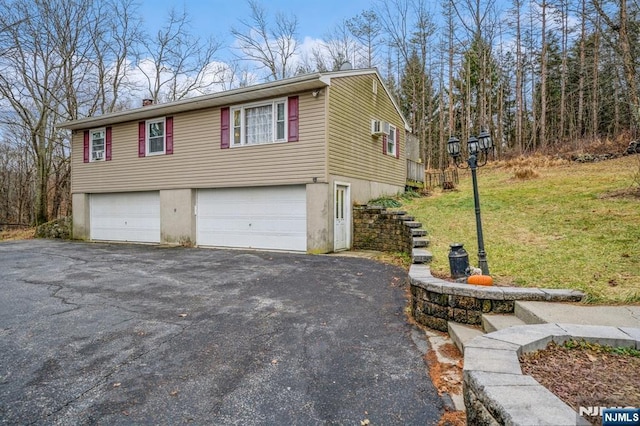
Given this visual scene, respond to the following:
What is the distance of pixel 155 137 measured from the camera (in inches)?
466

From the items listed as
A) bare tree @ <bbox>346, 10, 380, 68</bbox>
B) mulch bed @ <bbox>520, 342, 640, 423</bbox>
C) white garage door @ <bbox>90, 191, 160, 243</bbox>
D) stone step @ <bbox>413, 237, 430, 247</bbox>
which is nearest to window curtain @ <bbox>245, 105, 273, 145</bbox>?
white garage door @ <bbox>90, 191, 160, 243</bbox>

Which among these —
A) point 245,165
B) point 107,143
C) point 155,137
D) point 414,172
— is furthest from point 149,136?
point 414,172

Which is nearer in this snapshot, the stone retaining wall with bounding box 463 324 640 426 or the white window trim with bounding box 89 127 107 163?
the stone retaining wall with bounding box 463 324 640 426

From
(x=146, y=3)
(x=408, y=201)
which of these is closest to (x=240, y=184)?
(x=408, y=201)

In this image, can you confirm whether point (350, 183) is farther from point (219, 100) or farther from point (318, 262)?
point (219, 100)

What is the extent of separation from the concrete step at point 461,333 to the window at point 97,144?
540 inches

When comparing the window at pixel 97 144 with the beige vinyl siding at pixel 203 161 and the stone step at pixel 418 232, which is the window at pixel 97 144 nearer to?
the beige vinyl siding at pixel 203 161

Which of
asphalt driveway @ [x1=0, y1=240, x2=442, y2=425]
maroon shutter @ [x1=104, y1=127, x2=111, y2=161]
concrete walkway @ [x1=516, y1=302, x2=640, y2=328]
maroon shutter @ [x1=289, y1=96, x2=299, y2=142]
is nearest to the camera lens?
asphalt driveway @ [x1=0, y1=240, x2=442, y2=425]

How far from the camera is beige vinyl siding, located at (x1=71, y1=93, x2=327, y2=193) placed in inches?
363

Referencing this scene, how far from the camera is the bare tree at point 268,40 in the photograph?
20.7m

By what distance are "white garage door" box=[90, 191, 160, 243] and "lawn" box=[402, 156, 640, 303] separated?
28.1 feet

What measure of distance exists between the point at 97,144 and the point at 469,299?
14299 millimetres

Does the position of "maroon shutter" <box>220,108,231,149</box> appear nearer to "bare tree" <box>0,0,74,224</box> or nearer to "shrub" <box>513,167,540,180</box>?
"shrub" <box>513,167,540,180</box>

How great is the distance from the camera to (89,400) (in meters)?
2.49
